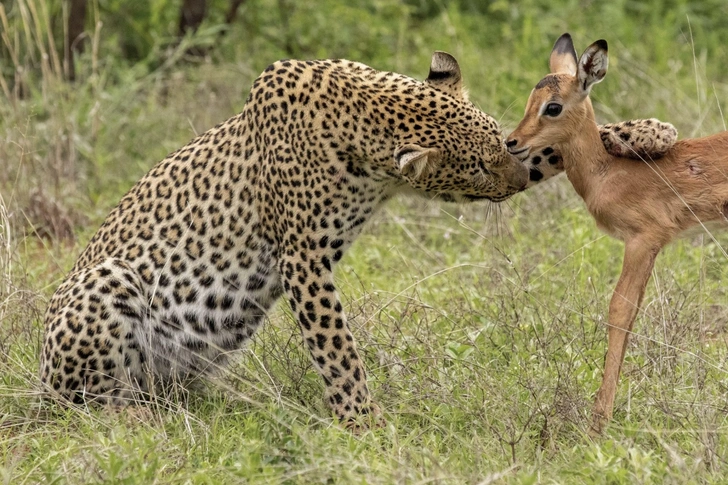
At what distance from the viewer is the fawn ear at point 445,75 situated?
6.02m

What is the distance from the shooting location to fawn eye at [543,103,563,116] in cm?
584

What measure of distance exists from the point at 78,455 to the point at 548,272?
3.38 meters

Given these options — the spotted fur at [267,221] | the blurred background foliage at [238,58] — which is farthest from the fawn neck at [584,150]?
the blurred background foliage at [238,58]

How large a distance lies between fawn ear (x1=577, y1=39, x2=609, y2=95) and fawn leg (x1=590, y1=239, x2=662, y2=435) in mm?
820

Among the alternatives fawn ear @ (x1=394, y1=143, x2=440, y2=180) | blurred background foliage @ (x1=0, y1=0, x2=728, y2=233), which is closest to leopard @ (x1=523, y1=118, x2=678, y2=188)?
fawn ear @ (x1=394, y1=143, x2=440, y2=180)

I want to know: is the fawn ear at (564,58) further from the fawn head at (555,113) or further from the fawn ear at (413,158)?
the fawn ear at (413,158)

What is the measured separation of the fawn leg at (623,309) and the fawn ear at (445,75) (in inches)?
47.3

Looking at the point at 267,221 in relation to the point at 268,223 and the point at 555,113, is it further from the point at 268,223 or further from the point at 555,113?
the point at 555,113

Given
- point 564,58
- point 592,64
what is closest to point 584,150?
point 592,64

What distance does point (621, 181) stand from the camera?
5801 millimetres

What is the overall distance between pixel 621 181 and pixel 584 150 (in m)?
0.26

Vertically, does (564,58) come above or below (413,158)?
above

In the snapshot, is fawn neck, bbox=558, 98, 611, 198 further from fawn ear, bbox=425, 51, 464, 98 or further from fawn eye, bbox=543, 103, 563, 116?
fawn ear, bbox=425, 51, 464, 98

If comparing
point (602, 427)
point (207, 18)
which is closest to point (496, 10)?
point (207, 18)
